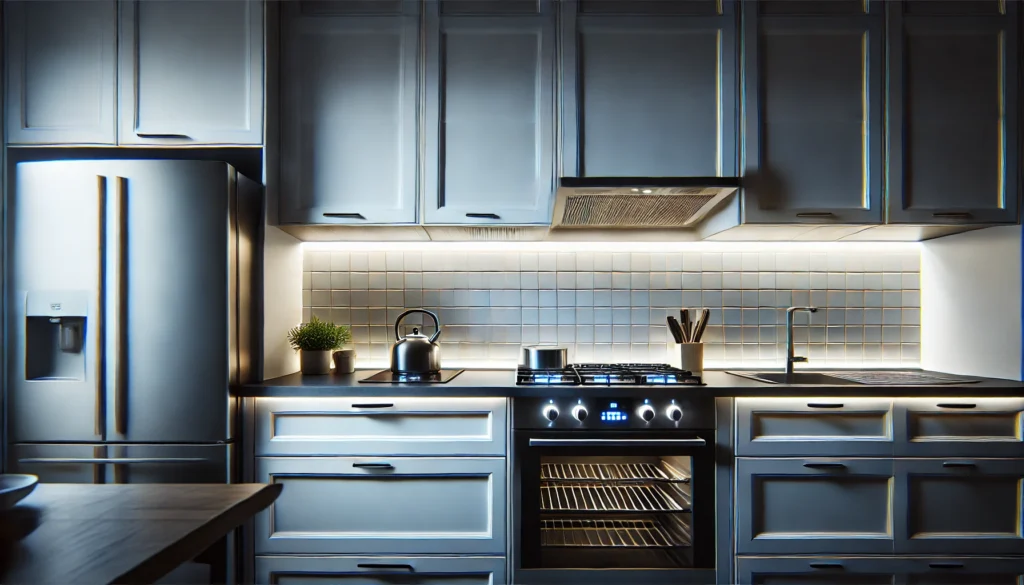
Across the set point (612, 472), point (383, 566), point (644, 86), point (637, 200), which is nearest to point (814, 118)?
point (644, 86)

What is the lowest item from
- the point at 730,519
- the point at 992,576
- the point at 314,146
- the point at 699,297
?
the point at 992,576

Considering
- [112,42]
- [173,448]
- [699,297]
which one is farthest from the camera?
[699,297]

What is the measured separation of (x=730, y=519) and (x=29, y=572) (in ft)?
6.36

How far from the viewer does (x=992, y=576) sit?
201 cm

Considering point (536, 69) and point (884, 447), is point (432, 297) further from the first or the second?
point (884, 447)

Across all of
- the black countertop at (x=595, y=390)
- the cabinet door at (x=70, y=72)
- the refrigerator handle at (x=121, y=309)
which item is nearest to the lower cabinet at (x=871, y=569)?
the black countertop at (x=595, y=390)

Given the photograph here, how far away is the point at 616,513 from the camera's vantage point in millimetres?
1941

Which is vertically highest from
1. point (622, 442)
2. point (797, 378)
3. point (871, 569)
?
point (797, 378)

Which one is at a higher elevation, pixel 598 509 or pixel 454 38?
pixel 454 38

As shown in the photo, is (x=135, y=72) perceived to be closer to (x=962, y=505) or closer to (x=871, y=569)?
(x=871, y=569)

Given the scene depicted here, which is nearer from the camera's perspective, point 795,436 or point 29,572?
point 29,572

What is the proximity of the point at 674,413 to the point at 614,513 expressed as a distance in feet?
1.31

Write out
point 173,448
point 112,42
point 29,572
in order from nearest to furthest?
point 29,572
point 173,448
point 112,42

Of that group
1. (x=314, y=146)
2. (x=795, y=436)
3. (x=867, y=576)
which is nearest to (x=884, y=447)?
(x=795, y=436)
